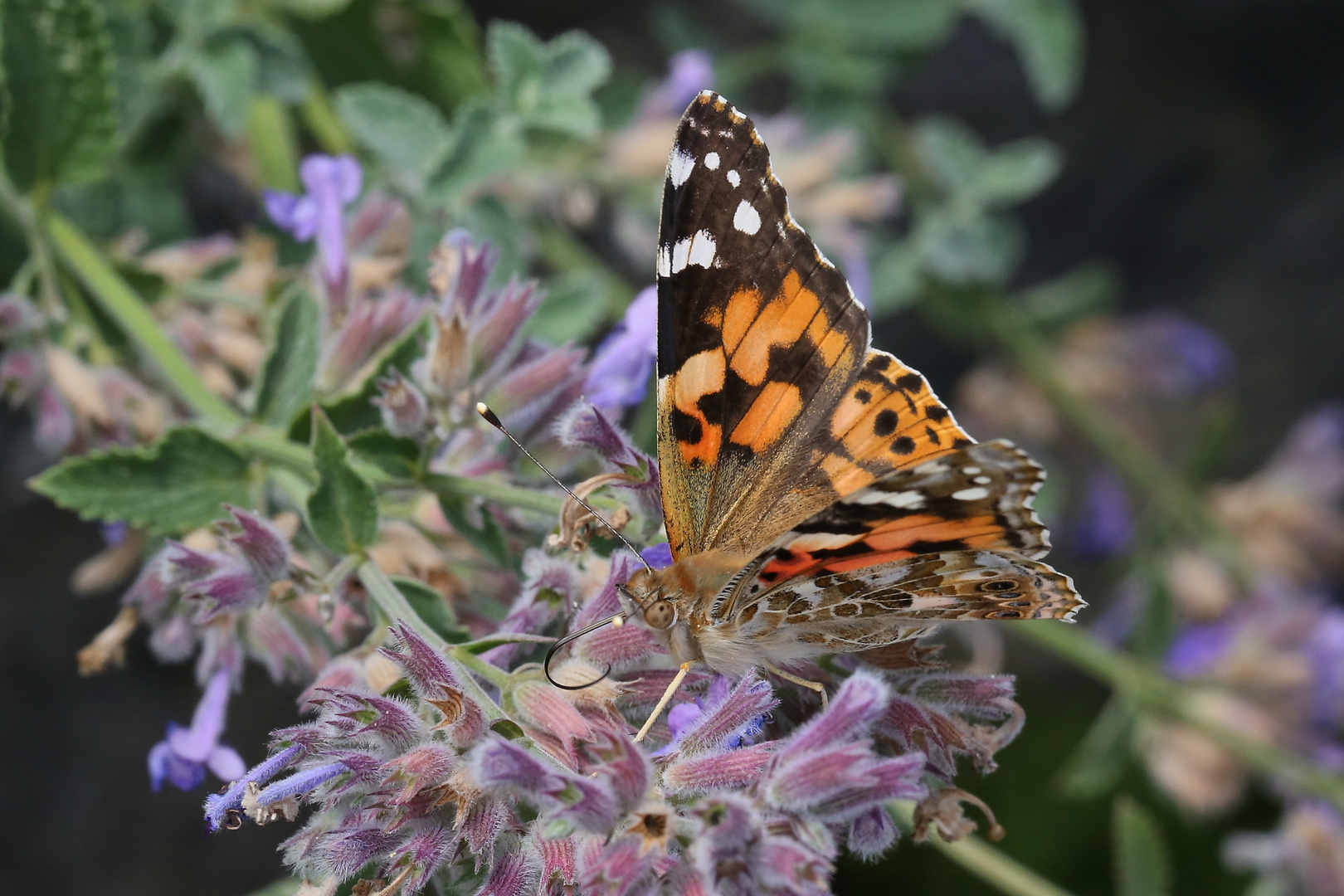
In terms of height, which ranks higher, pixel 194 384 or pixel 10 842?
pixel 194 384

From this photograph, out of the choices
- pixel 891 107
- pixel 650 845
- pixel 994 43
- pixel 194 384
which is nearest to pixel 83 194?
pixel 194 384

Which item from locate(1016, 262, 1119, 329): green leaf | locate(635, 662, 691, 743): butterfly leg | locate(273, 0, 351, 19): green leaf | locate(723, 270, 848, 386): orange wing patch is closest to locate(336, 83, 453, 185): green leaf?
locate(273, 0, 351, 19): green leaf

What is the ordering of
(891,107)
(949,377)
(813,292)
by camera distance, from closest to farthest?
(813,292) < (891,107) < (949,377)

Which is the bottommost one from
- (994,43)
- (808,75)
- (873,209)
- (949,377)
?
(873,209)

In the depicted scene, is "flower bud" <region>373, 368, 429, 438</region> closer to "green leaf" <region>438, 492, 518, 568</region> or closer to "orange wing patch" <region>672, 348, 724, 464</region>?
"green leaf" <region>438, 492, 518, 568</region>

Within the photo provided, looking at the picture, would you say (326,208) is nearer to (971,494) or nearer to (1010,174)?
(971,494)

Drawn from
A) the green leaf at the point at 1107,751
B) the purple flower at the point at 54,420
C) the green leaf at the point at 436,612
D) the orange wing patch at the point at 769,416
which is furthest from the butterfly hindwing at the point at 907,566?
the green leaf at the point at 1107,751

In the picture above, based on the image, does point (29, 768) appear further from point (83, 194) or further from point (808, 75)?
point (808, 75)
